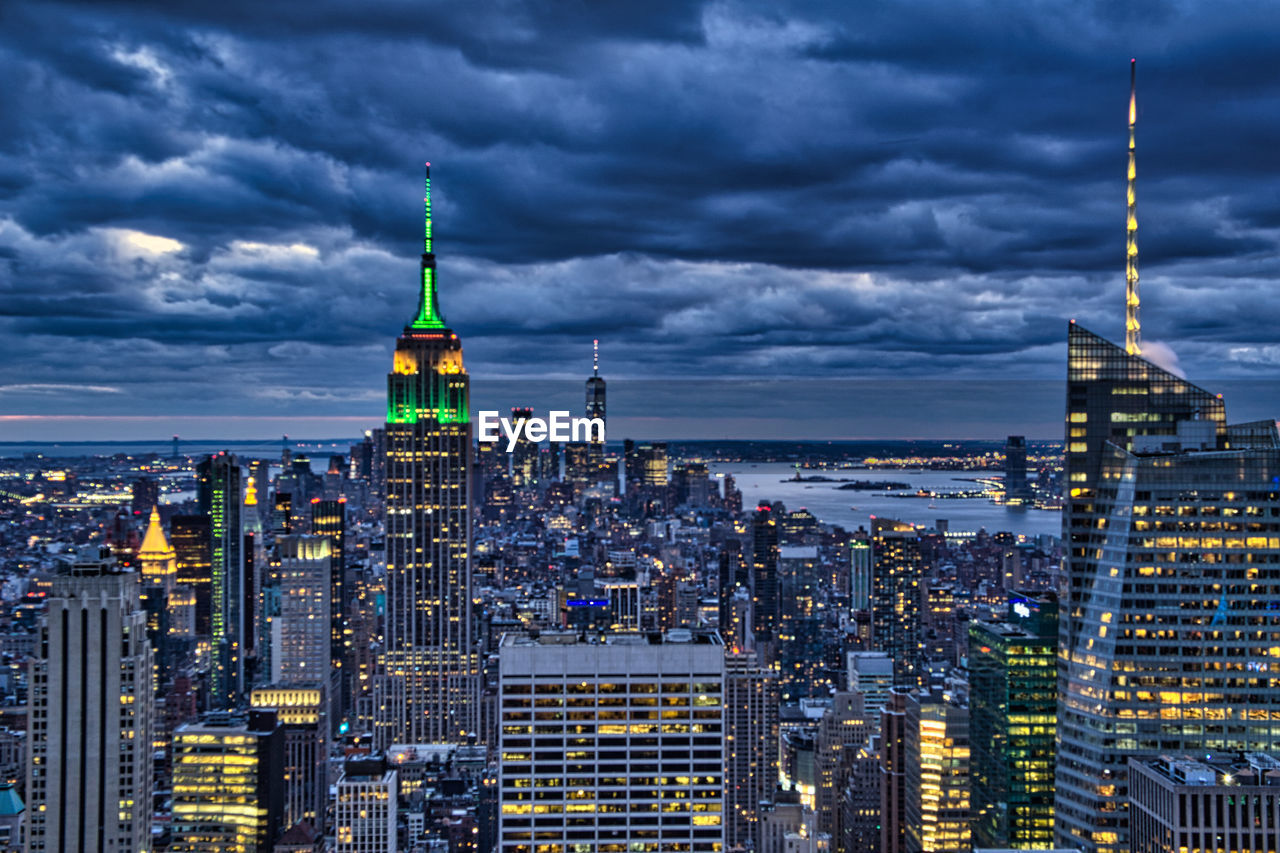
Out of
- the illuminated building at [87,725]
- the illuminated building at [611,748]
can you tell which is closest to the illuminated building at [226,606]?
the illuminated building at [87,725]

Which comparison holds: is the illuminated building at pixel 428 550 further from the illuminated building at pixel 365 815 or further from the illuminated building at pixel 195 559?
the illuminated building at pixel 365 815

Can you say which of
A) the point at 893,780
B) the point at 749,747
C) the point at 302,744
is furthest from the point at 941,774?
the point at 302,744

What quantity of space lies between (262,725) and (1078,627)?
228 feet

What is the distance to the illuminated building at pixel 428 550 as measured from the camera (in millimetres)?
168375

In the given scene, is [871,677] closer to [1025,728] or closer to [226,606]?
[1025,728]

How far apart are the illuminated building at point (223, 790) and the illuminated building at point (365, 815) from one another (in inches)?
219

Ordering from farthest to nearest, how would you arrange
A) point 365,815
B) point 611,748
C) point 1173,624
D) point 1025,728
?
point 365,815
point 1025,728
point 1173,624
point 611,748

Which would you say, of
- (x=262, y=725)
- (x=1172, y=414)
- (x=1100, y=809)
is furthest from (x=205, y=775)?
(x=1172, y=414)

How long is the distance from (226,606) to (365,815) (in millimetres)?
86232

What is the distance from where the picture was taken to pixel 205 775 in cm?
10225

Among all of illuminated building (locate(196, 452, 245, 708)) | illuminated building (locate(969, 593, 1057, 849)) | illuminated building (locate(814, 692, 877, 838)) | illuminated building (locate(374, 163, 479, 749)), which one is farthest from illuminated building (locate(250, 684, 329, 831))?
illuminated building (locate(969, 593, 1057, 849))

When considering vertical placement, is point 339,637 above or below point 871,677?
above

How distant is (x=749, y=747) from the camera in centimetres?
13788

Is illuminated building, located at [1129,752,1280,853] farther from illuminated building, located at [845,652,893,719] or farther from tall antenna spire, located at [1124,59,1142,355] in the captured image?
illuminated building, located at [845,652,893,719]
